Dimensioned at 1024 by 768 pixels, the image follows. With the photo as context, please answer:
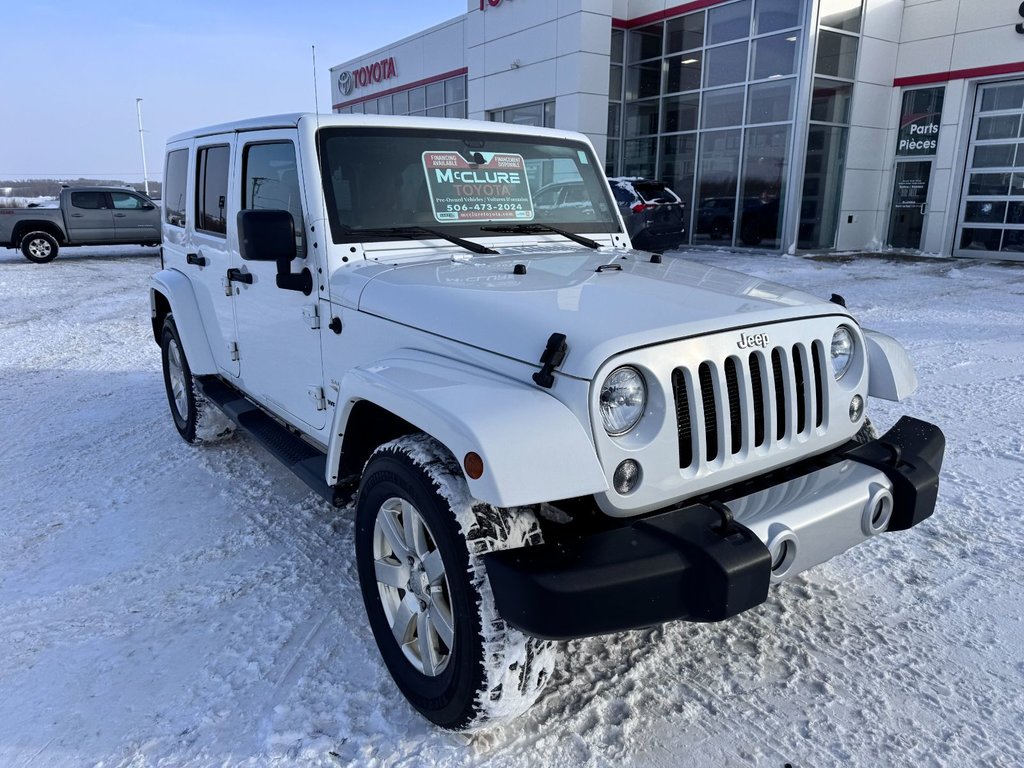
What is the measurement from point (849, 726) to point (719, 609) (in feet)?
2.66

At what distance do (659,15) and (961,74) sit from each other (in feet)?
22.0

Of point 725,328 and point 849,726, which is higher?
point 725,328

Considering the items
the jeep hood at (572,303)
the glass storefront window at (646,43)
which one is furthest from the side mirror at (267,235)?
the glass storefront window at (646,43)

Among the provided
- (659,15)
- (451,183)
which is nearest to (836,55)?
(659,15)

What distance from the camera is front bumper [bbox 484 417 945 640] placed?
77.4 inches

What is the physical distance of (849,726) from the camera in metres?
2.41

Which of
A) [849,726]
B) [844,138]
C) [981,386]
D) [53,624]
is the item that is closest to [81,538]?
[53,624]

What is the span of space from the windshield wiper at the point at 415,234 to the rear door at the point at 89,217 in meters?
16.2

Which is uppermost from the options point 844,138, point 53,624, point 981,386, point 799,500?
point 844,138

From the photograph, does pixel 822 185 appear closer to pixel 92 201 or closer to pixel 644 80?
pixel 644 80

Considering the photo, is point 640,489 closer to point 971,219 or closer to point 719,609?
point 719,609

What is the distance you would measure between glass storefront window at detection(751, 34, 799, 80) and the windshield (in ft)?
44.2

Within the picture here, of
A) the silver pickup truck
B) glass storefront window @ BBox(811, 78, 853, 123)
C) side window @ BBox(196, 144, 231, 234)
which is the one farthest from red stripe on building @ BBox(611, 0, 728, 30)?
side window @ BBox(196, 144, 231, 234)

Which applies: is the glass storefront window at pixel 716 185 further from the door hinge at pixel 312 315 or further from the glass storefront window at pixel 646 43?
the door hinge at pixel 312 315
